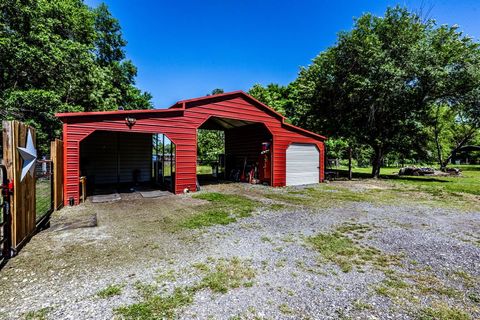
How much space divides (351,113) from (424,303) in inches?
573

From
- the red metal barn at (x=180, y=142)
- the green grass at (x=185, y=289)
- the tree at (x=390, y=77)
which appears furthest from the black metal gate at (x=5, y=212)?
the tree at (x=390, y=77)

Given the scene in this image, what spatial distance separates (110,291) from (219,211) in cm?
367

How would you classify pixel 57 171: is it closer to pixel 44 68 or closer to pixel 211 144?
pixel 44 68

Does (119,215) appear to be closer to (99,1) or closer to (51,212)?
(51,212)

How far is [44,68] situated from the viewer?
12.4m

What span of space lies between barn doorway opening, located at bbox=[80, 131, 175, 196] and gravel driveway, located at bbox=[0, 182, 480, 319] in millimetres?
6131

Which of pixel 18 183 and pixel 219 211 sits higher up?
pixel 18 183

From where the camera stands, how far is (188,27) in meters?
13.2

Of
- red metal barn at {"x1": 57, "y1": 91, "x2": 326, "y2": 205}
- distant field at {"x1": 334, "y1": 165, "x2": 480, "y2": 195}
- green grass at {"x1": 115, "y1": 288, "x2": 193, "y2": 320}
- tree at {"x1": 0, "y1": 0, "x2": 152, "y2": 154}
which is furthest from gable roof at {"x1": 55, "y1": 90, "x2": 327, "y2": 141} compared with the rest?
distant field at {"x1": 334, "y1": 165, "x2": 480, "y2": 195}

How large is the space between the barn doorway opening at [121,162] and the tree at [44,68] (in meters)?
3.60

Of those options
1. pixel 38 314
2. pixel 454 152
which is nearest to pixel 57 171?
pixel 38 314

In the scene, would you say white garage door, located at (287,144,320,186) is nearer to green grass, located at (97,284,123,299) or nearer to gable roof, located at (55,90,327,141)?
gable roof, located at (55,90,327,141)

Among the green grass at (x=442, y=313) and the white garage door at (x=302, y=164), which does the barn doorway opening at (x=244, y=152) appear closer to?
the white garage door at (x=302, y=164)

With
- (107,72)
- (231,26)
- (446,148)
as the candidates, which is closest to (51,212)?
(231,26)
